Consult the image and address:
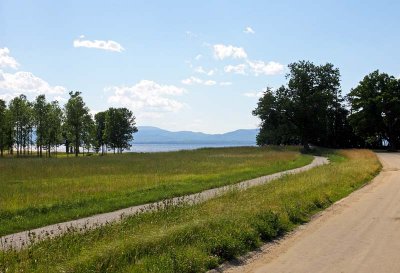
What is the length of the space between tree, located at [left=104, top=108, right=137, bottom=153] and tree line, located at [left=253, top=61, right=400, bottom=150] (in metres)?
42.5

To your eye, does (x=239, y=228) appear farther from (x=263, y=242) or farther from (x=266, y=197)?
(x=266, y=197)

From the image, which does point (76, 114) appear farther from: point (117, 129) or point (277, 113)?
point (277, 113)

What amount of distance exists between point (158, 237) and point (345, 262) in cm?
417

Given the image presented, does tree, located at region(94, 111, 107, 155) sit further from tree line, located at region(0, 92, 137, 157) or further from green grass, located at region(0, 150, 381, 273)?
green grass, located at region(0, 150, 381, 273)

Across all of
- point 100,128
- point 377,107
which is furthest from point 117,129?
point 377,107

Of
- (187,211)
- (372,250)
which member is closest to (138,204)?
(187,211)

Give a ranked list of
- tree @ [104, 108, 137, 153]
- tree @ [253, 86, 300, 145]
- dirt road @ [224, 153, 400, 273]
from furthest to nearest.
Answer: tree @ [104, 108, 137, 153], tree @ [253, 86, 300, 145], dirt road @ [224, 153, 400, 273]

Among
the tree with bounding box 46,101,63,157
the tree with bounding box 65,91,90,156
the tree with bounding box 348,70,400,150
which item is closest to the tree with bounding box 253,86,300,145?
the tree with bounding box 348,70,400,150

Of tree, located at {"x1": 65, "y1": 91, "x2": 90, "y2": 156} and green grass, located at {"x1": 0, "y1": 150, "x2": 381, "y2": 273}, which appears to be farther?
tree, located at {"x1": 65, "y1": 91, "x2": 90, "y2": 156}

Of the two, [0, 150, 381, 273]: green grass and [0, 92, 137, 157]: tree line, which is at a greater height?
[0, 92, 137, 157]: tree line

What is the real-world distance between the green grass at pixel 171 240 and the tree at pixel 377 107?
72665 mm

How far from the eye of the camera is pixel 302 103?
261 ft

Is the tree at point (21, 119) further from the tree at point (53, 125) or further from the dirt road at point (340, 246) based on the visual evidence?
the dirt road at point (340, 246)

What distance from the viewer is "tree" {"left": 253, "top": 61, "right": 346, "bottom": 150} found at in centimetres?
7900
